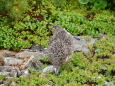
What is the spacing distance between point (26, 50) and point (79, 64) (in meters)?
1.87

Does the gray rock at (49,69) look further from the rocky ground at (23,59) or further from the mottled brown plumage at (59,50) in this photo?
the rocky ground at (23,59)

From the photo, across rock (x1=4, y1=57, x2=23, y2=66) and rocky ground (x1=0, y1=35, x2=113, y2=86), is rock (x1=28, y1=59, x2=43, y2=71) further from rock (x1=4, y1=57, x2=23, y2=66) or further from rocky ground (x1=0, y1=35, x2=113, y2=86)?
rock (x1=4, y1=57, x2=23, y2=66)

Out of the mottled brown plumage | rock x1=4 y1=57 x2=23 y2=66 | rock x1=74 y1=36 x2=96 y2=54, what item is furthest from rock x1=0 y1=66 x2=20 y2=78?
rock x1=74 y1=36 x2=96 y2=54

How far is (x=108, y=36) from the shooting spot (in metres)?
12.0

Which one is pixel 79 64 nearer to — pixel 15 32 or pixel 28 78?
pixel 28 78

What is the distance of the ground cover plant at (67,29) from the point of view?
9.20 meters

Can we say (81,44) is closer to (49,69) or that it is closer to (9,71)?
(49,69)

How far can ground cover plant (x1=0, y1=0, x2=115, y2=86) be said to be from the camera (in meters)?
9.20

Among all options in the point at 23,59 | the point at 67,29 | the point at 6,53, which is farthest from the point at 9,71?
the point at 67,29

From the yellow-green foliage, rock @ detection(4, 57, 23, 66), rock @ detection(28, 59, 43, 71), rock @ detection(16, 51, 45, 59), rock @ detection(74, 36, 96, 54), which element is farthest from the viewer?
rock @ detection(74, 36, 96, 54)

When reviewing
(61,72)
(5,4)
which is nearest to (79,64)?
(61,72)

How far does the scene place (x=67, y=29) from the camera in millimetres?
12203

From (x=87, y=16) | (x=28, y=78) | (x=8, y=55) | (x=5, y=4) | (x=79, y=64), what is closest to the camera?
(x=28, y=78)

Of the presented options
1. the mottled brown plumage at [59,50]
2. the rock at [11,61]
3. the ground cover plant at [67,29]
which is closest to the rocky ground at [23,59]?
the rock at [11,61]
